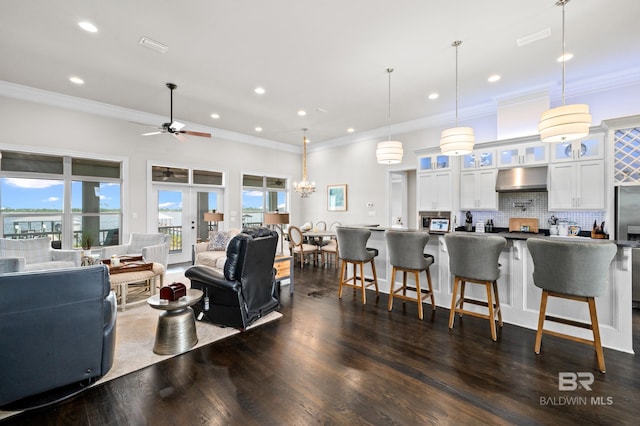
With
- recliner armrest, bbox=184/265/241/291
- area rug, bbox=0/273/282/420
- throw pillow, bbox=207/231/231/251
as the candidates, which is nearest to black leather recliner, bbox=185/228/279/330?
recliner armrest, bbox=184/265/241/291

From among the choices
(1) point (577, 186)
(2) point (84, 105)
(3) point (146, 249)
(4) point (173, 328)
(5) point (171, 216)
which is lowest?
(4) point (173, 328)

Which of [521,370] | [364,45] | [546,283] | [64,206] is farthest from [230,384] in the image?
[64,206]

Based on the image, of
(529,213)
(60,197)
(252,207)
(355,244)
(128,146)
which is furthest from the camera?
(252,207)

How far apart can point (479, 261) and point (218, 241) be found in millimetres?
4580

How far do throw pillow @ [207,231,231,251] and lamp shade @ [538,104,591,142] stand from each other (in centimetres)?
520

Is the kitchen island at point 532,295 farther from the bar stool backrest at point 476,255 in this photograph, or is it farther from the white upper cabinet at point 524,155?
the white upper cabinet at point 524,155

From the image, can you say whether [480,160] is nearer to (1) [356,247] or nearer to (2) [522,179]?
(2) [522,179]

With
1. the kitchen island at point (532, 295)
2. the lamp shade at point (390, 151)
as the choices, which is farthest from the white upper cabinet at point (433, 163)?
the kitchen island at point (532, 295)

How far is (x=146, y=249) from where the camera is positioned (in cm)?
458

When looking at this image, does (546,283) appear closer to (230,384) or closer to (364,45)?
(230,384)

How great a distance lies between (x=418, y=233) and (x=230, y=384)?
2501 mm

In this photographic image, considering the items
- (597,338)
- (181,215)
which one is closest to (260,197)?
(181,215)

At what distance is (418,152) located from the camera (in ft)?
19.2

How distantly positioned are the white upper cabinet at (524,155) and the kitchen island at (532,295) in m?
1.73
